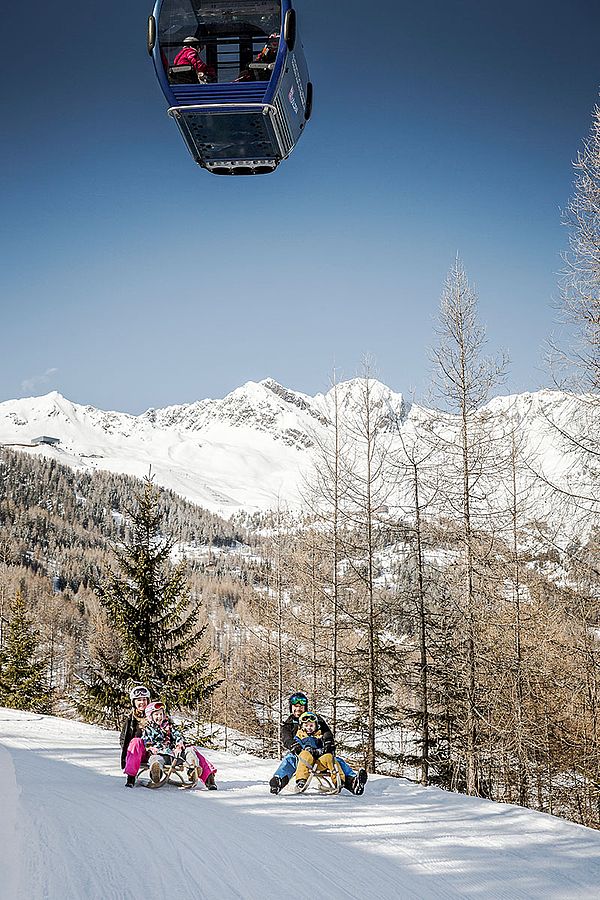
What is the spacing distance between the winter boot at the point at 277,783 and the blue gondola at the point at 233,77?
697 centimetres

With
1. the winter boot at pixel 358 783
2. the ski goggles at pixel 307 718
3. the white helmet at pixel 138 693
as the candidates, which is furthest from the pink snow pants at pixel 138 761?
the winter boot at pixel 358 783

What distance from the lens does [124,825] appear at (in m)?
5.61

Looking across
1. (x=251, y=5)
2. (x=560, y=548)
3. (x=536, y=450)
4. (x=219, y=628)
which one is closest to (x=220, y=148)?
(x=251, y=5)

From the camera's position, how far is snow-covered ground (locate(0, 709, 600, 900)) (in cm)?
433

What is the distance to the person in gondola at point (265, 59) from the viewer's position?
626 cm

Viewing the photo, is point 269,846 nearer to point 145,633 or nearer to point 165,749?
point 165,749

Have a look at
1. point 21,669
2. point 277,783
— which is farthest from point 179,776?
point 21,669

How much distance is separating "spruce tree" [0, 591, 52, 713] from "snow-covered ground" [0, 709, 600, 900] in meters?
24.3

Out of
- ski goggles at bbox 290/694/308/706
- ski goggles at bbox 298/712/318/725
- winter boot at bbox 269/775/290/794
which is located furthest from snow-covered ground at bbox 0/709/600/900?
ski goggles at bbox 290/694/308/706

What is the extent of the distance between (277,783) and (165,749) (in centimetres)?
144

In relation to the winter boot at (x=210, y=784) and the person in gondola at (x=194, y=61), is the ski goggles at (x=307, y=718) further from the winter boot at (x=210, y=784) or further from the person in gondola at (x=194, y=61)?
the person in gondola at (x=194, y=61)

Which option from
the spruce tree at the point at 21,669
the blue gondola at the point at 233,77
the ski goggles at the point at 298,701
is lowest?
the spruce tree at the point at 21,669

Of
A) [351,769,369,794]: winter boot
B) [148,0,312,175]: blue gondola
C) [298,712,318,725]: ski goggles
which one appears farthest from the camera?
[298,712,318,725]: ski goggles

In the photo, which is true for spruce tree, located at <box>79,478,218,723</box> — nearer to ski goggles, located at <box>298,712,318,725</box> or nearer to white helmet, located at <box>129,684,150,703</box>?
white helmet, located at <box>129,684,150,703</box>
